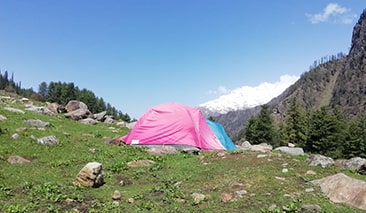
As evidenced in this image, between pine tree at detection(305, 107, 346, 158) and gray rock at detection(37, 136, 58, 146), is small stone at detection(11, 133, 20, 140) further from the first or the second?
pine tree at detection(305, 107, 346, 158)

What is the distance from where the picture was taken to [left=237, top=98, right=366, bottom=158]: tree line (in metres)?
64.1

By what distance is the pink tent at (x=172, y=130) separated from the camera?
85.3ft

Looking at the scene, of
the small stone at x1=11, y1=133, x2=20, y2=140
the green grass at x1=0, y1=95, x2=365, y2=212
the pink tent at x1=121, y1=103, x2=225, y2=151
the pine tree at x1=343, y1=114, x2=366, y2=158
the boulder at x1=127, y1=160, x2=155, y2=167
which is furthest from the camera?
the pine tree at x1=343, y1=114, x2=366, y2=158

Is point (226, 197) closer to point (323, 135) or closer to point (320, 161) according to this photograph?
point (320, 161)

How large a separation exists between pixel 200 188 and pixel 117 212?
385cm

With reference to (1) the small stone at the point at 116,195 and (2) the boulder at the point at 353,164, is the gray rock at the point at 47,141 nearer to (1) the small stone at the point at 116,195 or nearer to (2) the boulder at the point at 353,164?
(1) the small stone at the point at 116,195

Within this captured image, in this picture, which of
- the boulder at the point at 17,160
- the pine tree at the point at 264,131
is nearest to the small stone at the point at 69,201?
the boulder at the point at 17,160

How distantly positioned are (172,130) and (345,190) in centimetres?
1530

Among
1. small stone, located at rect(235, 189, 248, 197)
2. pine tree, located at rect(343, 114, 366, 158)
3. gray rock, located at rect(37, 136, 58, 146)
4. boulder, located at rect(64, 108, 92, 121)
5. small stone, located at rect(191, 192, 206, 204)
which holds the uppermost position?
boulder, located at rect(64, 108, 92, 121)

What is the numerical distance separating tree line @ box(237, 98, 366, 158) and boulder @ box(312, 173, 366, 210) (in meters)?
52.0

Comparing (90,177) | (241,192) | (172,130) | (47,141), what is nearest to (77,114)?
(172,130)

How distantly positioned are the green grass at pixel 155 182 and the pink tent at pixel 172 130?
4858 mm

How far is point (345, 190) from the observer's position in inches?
505

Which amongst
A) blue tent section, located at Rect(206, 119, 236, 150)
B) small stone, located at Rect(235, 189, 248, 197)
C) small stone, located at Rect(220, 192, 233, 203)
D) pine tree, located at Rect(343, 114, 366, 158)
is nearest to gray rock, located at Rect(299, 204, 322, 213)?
small stone, located at Rect(235, 189, 248, 197)
